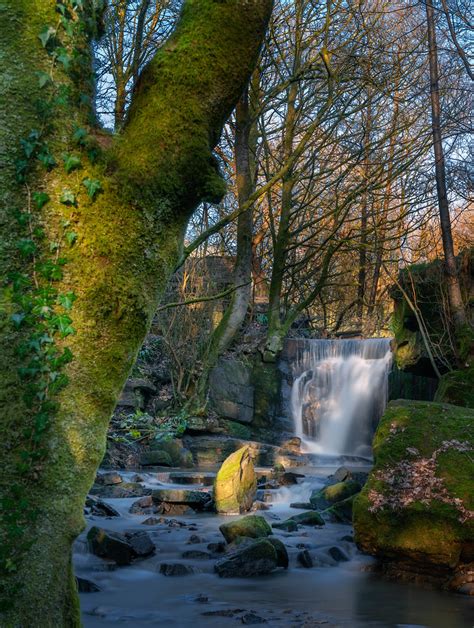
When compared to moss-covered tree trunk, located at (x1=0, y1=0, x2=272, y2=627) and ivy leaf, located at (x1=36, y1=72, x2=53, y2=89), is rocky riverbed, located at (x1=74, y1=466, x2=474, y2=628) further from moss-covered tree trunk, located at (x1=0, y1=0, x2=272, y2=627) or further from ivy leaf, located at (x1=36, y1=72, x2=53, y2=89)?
ivy leaf, located at (x1=36, y1=72, x2=53, y2=89)

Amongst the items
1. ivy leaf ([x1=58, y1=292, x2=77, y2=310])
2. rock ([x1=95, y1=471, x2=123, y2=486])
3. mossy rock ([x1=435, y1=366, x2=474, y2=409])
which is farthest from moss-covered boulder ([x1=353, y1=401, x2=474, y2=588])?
rock ([x1=95, y1=471, x2=123, y2=486])

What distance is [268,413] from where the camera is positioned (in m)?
18.5

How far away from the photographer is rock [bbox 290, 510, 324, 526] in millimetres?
9555

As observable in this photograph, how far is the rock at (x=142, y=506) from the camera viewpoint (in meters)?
10.3

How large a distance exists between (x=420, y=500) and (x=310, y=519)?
2933 millimetres

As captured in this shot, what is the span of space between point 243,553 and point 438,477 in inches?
87.2

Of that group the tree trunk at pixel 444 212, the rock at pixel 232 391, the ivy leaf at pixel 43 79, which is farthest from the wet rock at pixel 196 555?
the rock at pixel 232 391

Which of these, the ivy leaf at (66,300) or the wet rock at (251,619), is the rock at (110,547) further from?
the ivy leaf at (66,300)

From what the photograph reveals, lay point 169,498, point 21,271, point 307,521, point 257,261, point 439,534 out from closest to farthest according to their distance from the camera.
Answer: point 21,271 → point 439,534 → point 307,521 → point 169,498 → point 257,261

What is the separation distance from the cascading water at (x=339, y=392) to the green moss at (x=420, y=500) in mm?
9835

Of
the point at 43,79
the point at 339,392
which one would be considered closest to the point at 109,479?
the point at 339,392

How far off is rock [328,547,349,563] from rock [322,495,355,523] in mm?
1564

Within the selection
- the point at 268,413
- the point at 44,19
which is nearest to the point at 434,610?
the point at 44,19

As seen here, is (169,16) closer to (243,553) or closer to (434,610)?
(243,553)
